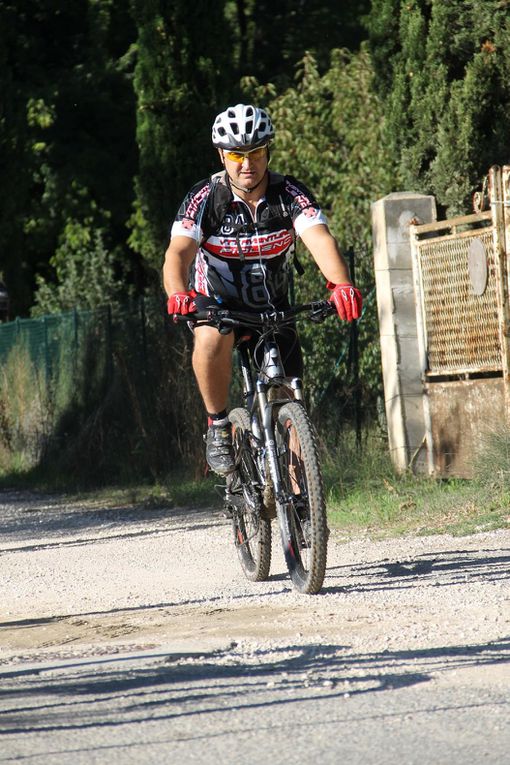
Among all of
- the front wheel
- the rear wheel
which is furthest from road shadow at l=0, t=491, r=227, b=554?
the front wheel

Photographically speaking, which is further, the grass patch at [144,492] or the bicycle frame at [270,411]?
the grass patch at [144,492]

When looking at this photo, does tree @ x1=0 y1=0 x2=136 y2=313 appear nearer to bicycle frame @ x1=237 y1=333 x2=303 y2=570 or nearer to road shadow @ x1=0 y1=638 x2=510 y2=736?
bicycle frame @ x1=237 y1=333 x2=303 y2=570

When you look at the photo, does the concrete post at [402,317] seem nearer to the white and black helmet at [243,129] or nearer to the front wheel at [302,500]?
the white and black helmet at [243,129]

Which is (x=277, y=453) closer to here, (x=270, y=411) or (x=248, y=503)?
(x=270, y=411)

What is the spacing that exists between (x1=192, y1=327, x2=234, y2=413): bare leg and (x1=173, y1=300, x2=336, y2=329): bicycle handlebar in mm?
257

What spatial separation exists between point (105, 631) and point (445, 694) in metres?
1.99

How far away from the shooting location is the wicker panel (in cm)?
1038

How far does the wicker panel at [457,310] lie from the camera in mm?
10383

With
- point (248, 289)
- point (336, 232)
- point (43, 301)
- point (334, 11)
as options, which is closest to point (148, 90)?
point (336, 232)

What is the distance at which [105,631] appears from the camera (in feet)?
18.9

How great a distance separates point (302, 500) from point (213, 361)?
0.90 m

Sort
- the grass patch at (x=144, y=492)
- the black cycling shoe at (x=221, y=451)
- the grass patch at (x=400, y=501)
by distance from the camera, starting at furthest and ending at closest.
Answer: the grass patch at (x=144, y=492)
the grass patch at (x=400, y=501)
the black cycling shoe at (x=221, y=451)

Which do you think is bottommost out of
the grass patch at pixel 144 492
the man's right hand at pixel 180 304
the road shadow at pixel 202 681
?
the grass patch at pixel 144 492

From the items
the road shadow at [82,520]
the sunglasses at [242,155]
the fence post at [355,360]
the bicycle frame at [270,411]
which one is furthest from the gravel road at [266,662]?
the fence post at [355,360]
